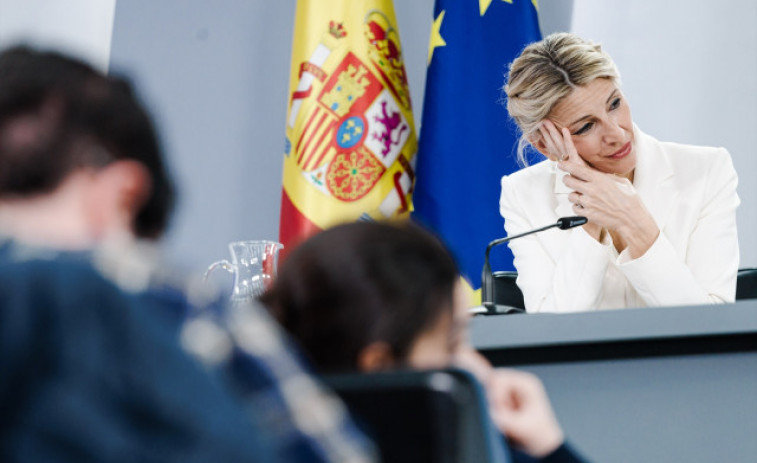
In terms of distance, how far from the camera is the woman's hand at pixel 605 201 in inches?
84.7

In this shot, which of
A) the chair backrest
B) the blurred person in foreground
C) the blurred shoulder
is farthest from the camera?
the blurred shoulder

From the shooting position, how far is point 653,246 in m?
2.09

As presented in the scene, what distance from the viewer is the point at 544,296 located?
89.0 inches

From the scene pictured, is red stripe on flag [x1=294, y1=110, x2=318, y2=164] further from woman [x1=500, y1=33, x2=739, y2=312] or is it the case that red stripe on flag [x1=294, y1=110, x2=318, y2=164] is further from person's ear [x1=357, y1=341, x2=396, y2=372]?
person's ear [x1=357, y1=341, x2=396, y2=372]

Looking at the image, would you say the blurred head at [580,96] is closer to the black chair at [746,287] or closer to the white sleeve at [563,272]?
the white sleeve at [563,272]

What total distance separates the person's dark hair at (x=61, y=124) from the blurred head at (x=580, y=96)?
190cm

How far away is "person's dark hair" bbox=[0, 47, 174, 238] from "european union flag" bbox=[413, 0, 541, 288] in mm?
2542

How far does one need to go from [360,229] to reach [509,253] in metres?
2.42

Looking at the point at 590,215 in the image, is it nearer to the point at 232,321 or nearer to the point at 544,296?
the point at 544,296

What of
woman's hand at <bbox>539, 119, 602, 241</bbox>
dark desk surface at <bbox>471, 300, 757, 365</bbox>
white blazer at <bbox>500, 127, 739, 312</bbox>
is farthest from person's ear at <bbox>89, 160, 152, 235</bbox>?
woman's hand at <bbox>539, 119, 602, 241</bbox>

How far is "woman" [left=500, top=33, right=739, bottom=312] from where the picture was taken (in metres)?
2.20

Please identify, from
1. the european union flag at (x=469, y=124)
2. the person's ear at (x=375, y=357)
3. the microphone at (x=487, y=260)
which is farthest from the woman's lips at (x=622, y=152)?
the person's ear at (x=375, y=357)

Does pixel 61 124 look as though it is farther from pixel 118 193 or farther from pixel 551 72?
pixel 551 72

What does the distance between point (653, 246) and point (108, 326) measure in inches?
72.3
